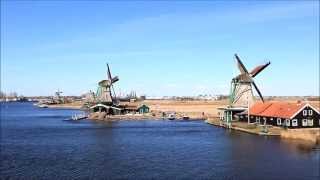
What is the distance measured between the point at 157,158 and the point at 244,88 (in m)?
40.2

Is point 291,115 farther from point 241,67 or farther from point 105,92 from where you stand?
point 105,92

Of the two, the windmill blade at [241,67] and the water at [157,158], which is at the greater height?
the windmill blade at [241,67]

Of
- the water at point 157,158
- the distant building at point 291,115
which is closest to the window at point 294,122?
the distant building at point 291,115

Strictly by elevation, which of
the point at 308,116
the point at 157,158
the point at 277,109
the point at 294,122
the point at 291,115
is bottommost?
the point at 157,158

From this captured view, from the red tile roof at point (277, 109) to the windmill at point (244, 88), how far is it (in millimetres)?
3357

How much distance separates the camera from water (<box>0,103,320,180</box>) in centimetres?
3516

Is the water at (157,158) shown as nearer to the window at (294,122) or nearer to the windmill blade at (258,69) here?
the window at (294,122)

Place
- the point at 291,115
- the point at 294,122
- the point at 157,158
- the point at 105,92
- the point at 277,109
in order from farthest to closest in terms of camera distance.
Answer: the point at 105,92
the point at 277,109
the point at 294,122
the point at 291,115
the point at 157,158

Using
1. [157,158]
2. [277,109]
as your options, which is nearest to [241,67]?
[277,109]

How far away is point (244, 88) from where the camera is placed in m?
79.9

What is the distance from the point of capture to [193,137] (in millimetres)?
61219

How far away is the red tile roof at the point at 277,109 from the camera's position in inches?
2415

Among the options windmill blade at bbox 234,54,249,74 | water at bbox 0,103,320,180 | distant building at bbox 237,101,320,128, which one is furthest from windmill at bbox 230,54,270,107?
water at bbox 0,103,320,180

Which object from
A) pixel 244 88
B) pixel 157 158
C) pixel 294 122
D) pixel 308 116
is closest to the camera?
pixel 157 158
